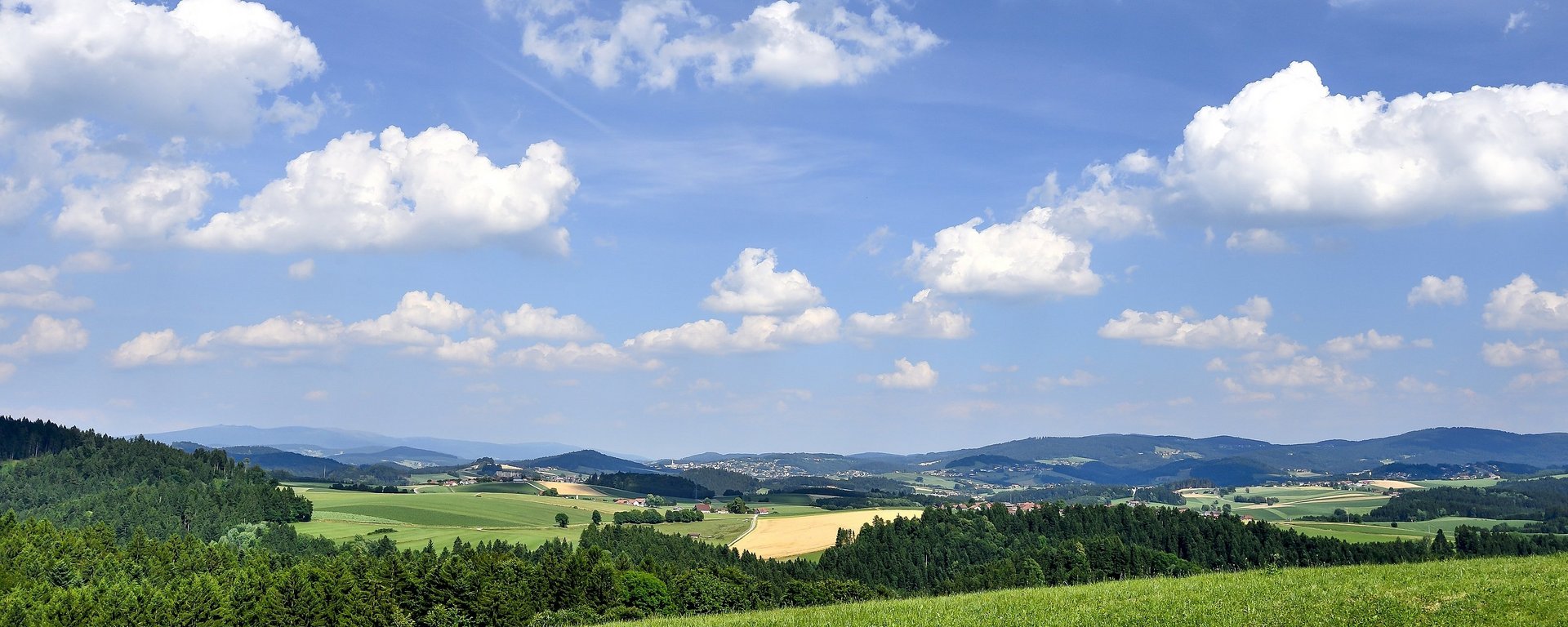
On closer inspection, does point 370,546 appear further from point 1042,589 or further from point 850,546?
point 1042,589

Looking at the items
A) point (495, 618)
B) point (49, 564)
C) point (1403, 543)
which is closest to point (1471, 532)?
point (1403, 543)

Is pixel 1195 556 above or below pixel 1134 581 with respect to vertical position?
below

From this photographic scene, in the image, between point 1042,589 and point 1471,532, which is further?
point 1471,532

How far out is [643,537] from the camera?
19725cm

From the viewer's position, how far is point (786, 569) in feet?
560

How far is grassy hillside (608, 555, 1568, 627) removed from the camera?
2648cm

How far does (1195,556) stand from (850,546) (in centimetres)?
7422

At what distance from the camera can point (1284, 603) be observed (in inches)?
1141

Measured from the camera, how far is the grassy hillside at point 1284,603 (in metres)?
26.5

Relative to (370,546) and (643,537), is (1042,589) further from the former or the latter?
(370,546)

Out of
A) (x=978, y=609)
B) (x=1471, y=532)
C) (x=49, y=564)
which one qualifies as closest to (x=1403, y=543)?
(x=1471, y=532)

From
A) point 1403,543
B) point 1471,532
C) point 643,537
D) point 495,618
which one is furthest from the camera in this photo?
point 643,537

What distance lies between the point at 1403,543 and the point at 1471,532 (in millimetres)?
30161

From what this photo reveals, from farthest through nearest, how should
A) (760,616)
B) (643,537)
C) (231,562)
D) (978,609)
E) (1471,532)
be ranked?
1. (643,537)
2. (1471,532)
3. (231,562)
4. (760,616)
5. (978,609)
